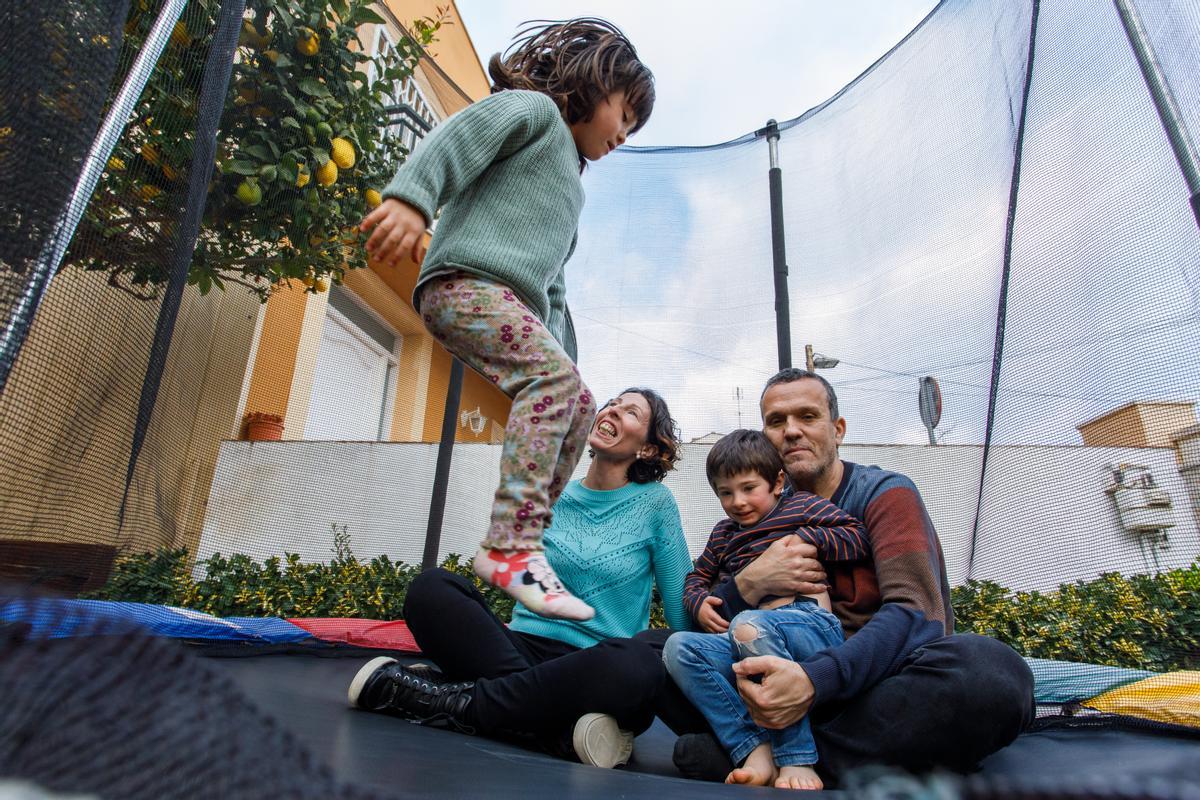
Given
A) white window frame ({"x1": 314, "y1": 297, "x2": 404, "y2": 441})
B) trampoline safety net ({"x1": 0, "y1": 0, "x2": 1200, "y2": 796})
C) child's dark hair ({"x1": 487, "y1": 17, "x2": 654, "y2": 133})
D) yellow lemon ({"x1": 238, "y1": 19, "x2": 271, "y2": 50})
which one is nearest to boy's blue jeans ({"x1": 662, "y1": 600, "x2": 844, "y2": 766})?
trampoline safety net ({"x1": 0, "y1": 0, "x2": 1200, "y2": 796})

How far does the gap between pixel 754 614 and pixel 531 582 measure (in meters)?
0.33

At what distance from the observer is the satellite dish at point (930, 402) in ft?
7.32

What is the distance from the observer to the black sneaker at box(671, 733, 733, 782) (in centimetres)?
91

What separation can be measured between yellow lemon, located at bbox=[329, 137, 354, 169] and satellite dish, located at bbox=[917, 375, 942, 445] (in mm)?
1843

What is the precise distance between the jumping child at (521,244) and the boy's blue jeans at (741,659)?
8.8 inches

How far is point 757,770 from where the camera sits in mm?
852

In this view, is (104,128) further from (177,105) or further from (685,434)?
(685,434)

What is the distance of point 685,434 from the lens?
2.55 metres

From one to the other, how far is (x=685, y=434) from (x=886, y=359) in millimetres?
729

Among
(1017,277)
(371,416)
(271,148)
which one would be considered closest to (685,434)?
(1017,277)

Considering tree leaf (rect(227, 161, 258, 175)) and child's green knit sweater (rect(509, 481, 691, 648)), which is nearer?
child's green knit sweater (rect(509, 481, 691, 648))

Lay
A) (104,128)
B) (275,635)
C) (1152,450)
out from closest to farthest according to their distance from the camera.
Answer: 1. (104,128)
2. (1152,450)
3. (275,635)

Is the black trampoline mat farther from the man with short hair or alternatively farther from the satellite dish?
the satellite dish

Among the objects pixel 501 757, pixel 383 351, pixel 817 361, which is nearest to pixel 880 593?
pixel 501 757
